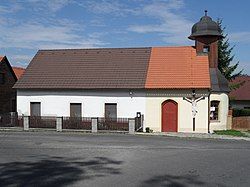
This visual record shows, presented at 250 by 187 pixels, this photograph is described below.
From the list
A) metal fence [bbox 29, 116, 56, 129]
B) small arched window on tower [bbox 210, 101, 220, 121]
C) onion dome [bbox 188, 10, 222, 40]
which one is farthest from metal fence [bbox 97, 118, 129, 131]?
onion dome [bbox 188, 10, 222, 40]

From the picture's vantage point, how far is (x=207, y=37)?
32.1 metres

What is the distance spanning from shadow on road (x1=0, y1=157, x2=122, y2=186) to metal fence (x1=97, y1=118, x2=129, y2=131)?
14659mm

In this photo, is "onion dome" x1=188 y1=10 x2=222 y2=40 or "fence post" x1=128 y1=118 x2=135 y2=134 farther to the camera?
"onion dome" x1=188 y1=10 x2=222 y2=40

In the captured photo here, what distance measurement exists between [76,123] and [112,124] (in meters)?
2.70

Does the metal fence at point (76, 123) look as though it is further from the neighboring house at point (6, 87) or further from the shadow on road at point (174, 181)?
the shadow on road at point (174, 181)

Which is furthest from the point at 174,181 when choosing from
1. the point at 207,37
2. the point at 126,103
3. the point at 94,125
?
the point at 207,37

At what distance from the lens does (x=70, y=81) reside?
102ft

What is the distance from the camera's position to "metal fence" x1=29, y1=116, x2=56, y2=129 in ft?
97.3

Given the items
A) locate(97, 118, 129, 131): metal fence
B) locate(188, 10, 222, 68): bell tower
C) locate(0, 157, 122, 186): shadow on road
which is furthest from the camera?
locate(188, 10, 222, 68): bell tower

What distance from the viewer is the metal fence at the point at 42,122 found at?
2966 cm

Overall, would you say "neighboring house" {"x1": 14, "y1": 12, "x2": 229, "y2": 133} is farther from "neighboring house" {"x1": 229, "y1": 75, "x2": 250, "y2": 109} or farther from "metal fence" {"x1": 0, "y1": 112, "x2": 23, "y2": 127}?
"neighboring house" {"x1": 229, "y1": 75, "x2": 250, "y2": 109}

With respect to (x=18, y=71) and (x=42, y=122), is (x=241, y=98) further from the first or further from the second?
(x=42, y=122)

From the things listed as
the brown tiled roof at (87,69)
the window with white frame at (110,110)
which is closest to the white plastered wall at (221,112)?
the brown tiled roof at (87,69)

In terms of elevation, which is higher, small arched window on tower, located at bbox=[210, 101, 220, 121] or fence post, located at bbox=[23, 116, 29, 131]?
small arched window on tower, located at bbox=[210, 101, 220, 121]
